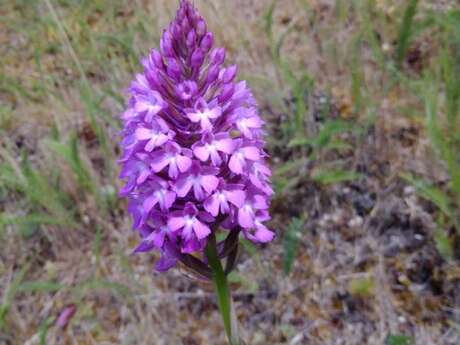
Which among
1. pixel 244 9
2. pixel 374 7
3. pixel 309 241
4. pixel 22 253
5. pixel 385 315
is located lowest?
pixel 385 315

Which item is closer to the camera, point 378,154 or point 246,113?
point 246,113

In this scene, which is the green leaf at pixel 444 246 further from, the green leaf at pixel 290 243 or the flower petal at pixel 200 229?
the flower petal at pixel 200 229

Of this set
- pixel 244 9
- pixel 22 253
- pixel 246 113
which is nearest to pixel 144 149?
pixel 246 113

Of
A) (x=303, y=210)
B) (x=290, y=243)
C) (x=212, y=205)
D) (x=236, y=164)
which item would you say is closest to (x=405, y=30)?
(x=303, y=210)

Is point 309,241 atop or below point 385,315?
atop

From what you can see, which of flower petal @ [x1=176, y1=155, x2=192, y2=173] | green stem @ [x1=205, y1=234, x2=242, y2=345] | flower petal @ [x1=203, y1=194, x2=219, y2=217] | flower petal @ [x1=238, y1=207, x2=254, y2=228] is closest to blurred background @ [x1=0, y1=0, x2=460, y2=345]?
green stem @ [x1=205, y1=234, x2=242, y2=345]

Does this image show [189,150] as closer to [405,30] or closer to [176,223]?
[176,223]

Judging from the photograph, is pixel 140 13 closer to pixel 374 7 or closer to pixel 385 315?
pixel 374 7

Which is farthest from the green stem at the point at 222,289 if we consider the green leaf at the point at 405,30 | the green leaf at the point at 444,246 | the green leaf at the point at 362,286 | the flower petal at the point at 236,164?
the green leaf at the point at 405,30
